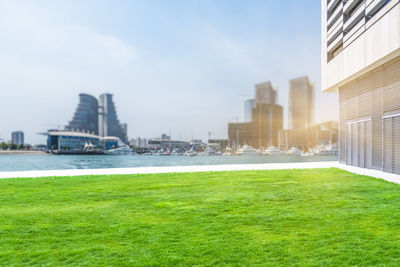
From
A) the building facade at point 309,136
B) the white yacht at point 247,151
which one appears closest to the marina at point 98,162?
the white yacht at point 247,151

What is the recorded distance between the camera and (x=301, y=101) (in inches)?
5007

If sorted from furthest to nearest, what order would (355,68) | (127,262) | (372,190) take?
1. (355,68)
2. (372,190)
3. (127,262)

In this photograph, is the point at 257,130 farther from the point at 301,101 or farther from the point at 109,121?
the point at 109,121

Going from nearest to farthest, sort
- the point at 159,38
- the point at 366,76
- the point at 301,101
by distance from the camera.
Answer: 1. the point at 366,76
2. the point at 159,38
3. the point at 301,101

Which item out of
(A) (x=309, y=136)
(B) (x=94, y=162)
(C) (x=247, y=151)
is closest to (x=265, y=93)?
(A) (x=309, y=136)

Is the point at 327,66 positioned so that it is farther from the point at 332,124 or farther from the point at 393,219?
the point at 332,124

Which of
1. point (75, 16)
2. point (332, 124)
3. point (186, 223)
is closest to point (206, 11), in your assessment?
point (75, 16)

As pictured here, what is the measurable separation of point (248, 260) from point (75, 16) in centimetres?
2345

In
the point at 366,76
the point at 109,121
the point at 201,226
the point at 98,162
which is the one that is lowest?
the point at 98,162

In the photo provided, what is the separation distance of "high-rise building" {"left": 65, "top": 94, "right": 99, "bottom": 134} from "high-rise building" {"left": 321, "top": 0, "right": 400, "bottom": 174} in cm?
9770

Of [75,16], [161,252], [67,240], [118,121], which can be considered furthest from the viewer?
[118,121]

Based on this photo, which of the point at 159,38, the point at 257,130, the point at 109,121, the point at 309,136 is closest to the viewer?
the point at 159,38

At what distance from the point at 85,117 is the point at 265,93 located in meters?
76.2

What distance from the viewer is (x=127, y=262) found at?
2.76 metres
